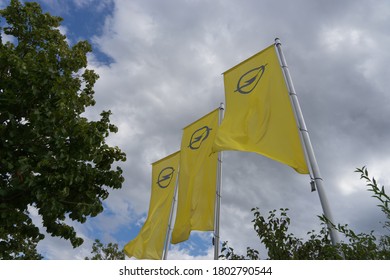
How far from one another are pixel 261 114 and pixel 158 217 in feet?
25.2

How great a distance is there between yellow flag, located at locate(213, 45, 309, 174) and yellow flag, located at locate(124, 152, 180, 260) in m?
5.98

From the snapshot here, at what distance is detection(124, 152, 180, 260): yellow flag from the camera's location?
1441cm

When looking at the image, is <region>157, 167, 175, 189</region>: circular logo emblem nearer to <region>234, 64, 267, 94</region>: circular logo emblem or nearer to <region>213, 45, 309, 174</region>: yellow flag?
<region>213, 45, 309, 174</region>: yellow flag

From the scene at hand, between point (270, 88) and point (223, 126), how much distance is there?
155 cm

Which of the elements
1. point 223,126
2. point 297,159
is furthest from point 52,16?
point 297,159

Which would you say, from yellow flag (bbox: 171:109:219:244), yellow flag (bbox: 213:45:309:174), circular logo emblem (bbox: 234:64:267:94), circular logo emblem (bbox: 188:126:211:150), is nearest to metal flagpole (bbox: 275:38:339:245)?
yellow flag (bbox: 213:45:309:174)

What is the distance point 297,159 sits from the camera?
7.85 m

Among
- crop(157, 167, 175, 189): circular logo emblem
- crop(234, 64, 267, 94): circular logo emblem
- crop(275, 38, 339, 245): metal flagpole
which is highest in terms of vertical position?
crop(157, 167, 175, 189): circular logo emblem

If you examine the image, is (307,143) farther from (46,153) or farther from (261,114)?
(46,153)

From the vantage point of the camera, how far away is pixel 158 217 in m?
15.0

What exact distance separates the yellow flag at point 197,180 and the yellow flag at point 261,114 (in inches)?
98.2

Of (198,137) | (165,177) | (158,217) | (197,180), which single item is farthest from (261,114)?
(158,217)
